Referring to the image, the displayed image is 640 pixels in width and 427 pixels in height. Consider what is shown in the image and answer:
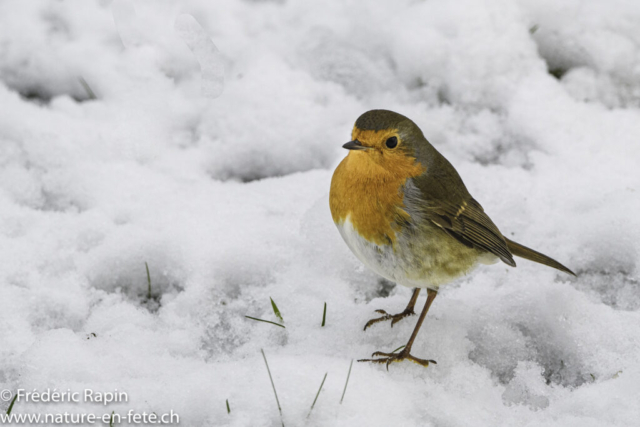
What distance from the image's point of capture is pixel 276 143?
12.7 feet

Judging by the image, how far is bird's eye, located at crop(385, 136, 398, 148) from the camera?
2.38 metres

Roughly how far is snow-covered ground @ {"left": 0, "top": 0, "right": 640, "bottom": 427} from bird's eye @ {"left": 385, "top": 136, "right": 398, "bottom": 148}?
87 cm

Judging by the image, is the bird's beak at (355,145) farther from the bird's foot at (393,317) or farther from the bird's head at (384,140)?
the bird's foot at (393,317)

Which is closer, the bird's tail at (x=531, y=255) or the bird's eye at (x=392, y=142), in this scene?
the bird's eye at (x=392, y=142)

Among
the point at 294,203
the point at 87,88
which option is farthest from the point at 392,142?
the point at 87,88

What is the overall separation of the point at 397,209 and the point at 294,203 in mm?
1181

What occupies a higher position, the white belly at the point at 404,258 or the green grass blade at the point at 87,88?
the green grass blade at the point at 87,88

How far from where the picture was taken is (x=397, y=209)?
92.0 inches

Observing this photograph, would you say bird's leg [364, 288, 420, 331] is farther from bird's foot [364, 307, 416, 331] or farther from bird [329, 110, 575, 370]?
bird [329, 110, 575, 370]

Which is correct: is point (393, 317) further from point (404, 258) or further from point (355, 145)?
point (355, 145)

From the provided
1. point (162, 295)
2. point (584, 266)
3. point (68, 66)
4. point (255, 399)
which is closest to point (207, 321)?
point (162, 295)

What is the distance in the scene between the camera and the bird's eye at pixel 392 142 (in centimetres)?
238

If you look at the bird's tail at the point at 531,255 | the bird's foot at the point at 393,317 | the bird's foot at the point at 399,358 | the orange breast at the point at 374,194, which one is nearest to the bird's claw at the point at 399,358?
the bird's foot at the point at 399,358

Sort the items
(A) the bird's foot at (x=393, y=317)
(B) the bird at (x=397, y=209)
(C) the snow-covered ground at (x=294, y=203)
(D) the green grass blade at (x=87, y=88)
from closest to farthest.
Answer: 1. (C) the snow-covered ground at (x=294, y=203)
2. (B) the bird at (x=397, y=209)
3. (A) the bird's foot at (x=393, y=317)
4. (D) the green grass blade at (x=87, y=88)
